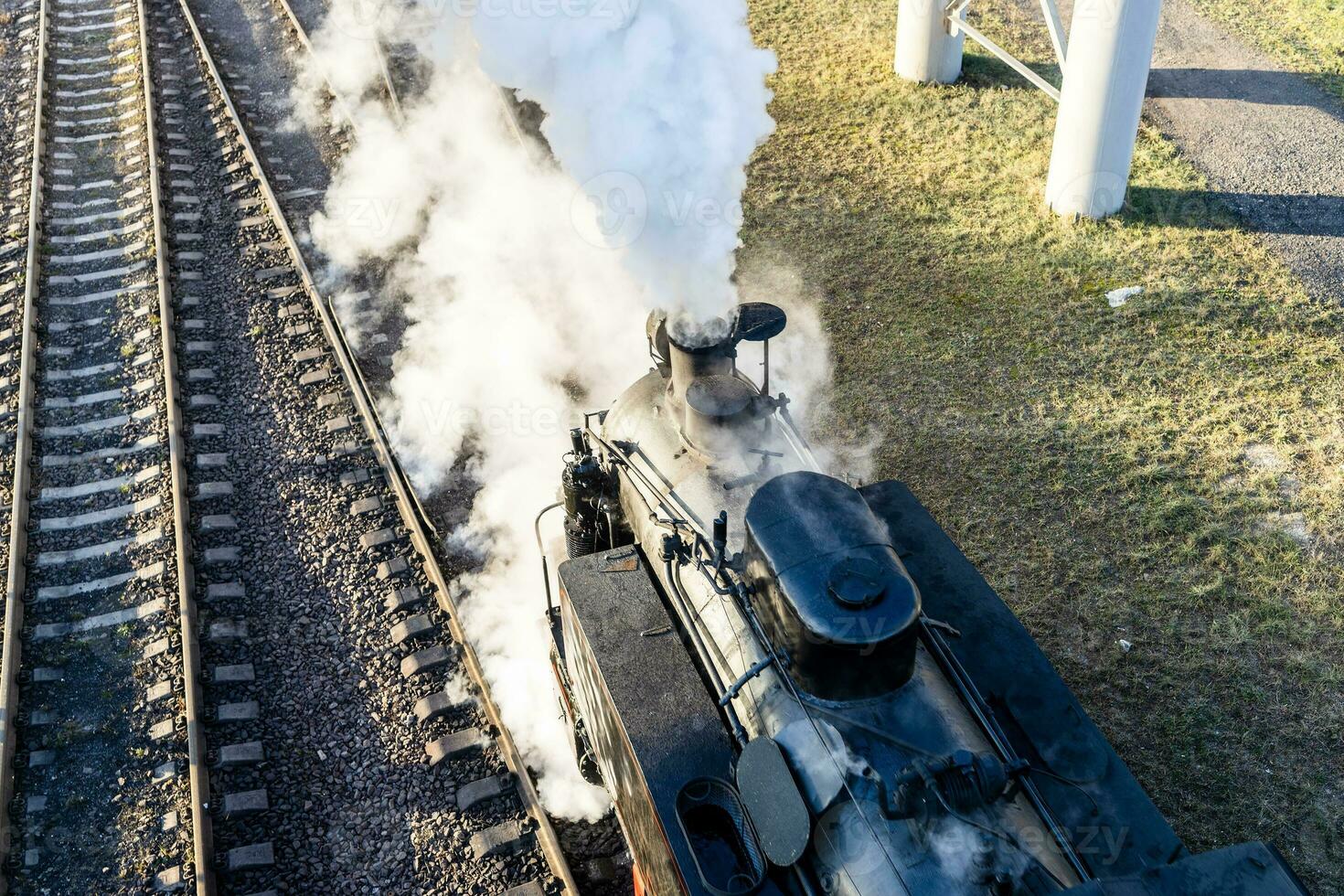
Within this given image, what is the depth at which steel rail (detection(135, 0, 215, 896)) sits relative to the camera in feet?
20.6

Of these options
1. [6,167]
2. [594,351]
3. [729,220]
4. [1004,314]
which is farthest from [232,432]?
[1004,314]

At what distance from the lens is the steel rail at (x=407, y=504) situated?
6.36m

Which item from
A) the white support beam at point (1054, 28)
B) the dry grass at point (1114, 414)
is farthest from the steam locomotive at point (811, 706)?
the white support beam at point (1054, 28)

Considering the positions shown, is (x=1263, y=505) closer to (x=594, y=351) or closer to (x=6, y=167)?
(x=594, y=351)

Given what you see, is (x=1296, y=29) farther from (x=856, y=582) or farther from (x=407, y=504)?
(x=856, y=582)

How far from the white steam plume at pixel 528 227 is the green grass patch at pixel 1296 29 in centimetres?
1008

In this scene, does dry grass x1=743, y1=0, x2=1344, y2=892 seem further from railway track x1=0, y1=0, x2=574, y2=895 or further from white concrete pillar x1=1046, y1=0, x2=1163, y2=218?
railway track x1=0, y1=0, x2=574, y2=895

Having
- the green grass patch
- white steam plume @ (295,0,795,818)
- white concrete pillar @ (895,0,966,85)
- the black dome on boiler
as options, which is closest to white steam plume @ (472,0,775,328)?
white steam plume @ (295,0,795,818)

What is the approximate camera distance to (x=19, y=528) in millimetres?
8148

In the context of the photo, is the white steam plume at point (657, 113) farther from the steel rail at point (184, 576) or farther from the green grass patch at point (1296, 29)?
the green grass patch at point (1296, 29)

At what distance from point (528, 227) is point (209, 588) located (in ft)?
16.9

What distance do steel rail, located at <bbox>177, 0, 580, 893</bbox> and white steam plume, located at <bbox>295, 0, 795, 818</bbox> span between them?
0.17 m

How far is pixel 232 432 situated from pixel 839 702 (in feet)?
20.4

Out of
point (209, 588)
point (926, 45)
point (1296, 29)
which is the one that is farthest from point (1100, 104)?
point (209, 588)
